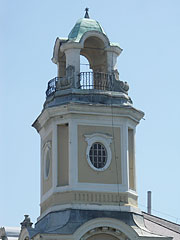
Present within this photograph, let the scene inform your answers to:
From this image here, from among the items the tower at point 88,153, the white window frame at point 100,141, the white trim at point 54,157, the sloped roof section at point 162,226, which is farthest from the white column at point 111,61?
the sloped roof section at point 162,226

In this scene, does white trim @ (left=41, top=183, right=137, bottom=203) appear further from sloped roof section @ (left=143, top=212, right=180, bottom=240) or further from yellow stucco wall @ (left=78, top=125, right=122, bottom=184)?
sloped roof section @ (left=143, top=212, right=180, bottom=240)

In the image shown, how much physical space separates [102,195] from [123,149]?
7.37ft

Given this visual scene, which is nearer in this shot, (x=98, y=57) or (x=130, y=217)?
(x=130, y=217)

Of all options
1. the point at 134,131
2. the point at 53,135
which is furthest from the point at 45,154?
the point at 134,131

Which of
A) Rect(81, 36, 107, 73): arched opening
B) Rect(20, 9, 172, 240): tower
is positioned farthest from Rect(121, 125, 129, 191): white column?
Rect(81, 36, 107, 73): arched opening

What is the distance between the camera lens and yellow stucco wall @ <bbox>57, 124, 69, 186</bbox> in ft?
118

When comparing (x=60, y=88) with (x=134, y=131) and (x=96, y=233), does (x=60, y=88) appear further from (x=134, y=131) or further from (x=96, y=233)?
A: (x=96, y=233)

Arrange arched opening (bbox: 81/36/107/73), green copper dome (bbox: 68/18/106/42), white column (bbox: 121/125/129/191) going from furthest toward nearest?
arched opening (bbox: 81/36/107/73) < green copper dome (bbox: 68/18/106/42) < white column (bbox: 121/125/129/191)

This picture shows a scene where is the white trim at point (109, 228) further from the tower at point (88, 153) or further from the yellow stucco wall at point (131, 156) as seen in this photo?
the yellow stucco wall at point (131, 156)

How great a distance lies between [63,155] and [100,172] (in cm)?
169

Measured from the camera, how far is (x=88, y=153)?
1425 inches

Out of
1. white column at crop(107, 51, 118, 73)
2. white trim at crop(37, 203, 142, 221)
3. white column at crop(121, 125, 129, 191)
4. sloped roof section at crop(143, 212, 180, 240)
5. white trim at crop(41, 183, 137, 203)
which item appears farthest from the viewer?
sloped roof section at crop(143, 212, 180, 240)

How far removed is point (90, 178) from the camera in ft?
118

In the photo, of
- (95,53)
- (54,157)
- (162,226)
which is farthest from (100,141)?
(162,226)
